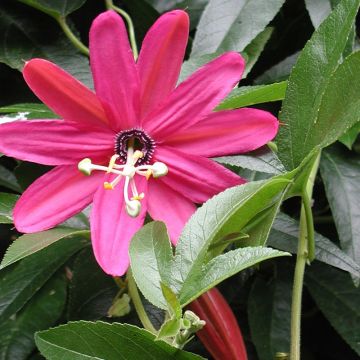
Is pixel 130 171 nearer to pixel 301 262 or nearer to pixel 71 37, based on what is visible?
pixel 301 262

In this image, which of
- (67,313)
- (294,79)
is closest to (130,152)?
(294,79)

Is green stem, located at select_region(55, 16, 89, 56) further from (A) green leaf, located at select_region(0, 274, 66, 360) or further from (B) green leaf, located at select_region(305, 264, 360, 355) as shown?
(B) green leaf, located at select_region(305, 264, 360, 355)

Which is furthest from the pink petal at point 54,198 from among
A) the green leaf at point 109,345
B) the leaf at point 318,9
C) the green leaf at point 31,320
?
the leaf at point 318,9

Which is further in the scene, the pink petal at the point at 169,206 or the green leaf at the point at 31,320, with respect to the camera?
the green leaf at the point at 31,320

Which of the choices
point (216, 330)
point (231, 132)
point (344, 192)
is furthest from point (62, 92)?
point (344, 192)

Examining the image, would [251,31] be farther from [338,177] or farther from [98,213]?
[98,213]

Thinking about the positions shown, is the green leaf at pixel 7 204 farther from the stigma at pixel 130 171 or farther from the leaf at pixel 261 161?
the leaf at pixel 261 161
